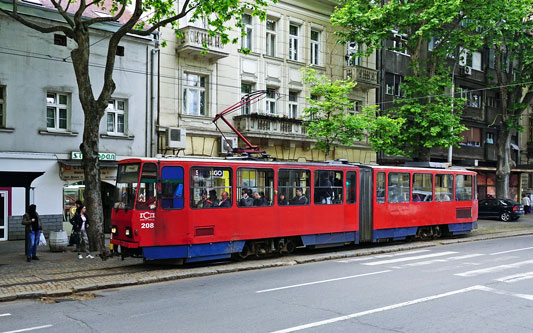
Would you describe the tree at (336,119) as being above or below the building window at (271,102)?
below

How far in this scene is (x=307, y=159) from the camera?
27.5 m

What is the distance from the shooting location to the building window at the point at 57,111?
63.6ft

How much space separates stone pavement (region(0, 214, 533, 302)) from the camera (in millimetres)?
10453

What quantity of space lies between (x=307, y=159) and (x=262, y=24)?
7.39 meters

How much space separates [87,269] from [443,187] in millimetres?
14132

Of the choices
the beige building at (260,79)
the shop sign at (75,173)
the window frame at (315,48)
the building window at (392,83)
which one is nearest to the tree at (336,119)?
the beige building at (260,79)

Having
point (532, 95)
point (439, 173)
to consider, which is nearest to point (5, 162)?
point (439, 173)

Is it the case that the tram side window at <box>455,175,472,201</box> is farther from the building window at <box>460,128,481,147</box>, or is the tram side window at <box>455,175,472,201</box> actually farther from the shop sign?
the building window at <box>460,128,481,147</box>

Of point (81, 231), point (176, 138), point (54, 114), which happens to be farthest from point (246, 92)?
point (81, 231)

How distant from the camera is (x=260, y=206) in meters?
14.6

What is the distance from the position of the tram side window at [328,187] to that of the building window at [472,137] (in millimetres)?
24170

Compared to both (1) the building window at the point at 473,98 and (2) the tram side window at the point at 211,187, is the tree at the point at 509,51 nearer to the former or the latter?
(1) the building window at the point at 473,98

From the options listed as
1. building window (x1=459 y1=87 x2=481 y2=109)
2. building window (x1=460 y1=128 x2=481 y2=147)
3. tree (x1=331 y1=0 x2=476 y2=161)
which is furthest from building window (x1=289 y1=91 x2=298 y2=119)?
building window (x1=459 y1=87 x2=481 y2=109)

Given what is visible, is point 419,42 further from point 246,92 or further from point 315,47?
point 246,92
